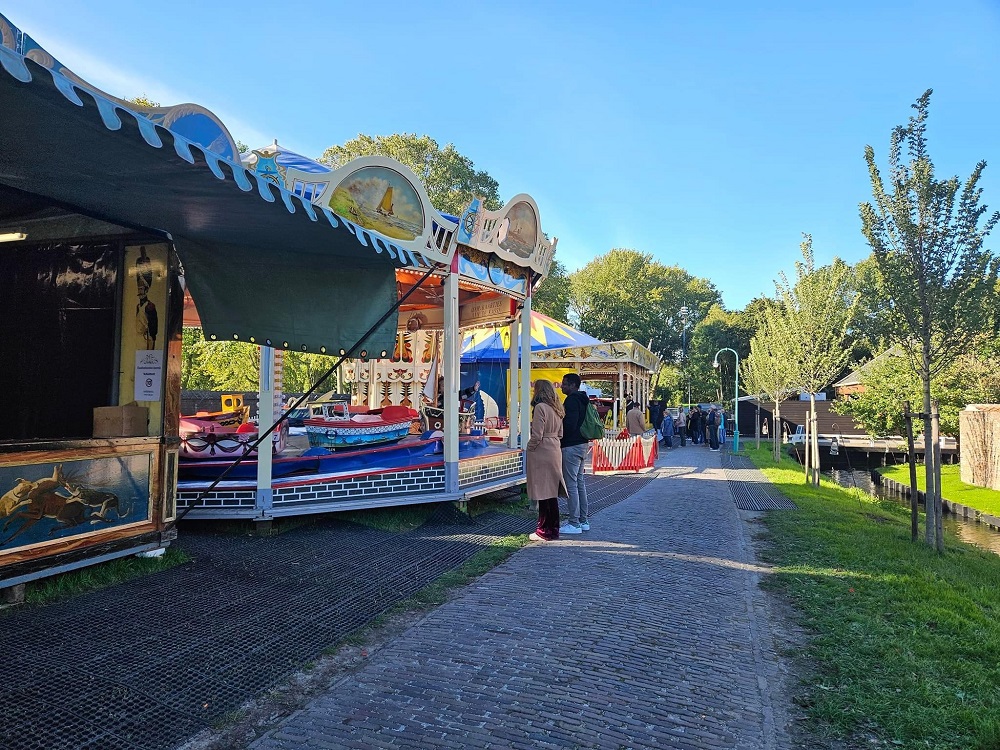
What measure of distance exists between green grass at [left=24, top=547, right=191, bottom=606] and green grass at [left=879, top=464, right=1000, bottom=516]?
1590cm

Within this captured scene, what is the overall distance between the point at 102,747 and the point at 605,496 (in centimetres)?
909

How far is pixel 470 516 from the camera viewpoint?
8203 millimetres

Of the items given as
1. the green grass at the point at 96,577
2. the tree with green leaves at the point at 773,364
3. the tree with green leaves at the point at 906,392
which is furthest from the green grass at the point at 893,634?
the tree with green leaves at the point at 906,392

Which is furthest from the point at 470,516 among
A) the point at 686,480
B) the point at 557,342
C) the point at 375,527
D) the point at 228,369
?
the point at 228,369

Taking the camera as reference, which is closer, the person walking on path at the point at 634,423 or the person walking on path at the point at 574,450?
the person walking on path at the point at 574,450

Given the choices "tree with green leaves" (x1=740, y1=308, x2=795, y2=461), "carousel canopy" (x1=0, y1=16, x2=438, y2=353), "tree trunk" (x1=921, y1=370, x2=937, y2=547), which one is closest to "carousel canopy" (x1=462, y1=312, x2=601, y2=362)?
"tree with green leaves" (x1=740, y1=308, x2=795, y2=461)

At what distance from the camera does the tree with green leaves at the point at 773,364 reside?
1603 cm

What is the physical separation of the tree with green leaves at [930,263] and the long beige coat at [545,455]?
178 inches

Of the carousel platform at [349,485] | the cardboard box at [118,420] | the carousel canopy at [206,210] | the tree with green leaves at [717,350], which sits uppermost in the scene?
the tree with green leaves at [717,350]

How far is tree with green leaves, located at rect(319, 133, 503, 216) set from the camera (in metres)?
33.2

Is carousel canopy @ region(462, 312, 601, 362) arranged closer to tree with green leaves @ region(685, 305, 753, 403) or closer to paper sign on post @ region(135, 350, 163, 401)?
paper sign on post @ region(135, 350, 163, 401)

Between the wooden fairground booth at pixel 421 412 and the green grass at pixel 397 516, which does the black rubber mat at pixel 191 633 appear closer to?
the wooden fairground booth at pixel 421 412

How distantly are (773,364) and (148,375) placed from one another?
55.1ft

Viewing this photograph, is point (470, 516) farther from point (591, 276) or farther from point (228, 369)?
point (591, 276)
